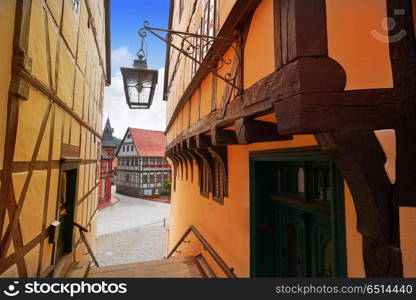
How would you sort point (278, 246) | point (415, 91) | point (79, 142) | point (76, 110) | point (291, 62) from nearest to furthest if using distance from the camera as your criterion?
1. point (415, 91)
2. point (291, 62)
3. point (278, 246)
4. point (76, 110)
5. point (79, 142)

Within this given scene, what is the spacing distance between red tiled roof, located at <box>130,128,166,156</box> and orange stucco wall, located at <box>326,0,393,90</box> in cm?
2667

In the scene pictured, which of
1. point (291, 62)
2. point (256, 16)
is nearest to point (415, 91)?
point (291, 62)

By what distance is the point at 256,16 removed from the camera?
2010 mm

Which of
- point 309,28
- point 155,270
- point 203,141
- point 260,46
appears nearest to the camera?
point 309,28

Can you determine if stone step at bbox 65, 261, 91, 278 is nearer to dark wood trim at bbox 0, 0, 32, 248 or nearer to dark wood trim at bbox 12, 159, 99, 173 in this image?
dark wood trim at bbox 12, 159, 99, 173

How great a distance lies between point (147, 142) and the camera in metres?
27.8

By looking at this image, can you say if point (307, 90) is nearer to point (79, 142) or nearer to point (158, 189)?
point (79, 142)

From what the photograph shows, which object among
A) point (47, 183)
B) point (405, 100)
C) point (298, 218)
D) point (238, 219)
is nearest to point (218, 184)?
point (238, 219)

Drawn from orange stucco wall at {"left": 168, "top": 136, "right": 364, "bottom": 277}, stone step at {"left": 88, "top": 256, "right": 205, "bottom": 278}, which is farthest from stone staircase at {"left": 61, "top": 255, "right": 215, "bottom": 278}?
orange stucco wall at {"left": 168, "top": 136, "right": 364, "bottom": 277}

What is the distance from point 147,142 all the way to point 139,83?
2374 cm

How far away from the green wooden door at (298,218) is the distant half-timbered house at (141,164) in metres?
25.2

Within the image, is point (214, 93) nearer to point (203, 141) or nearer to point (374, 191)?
point (203, 141)

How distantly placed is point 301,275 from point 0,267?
114 inches

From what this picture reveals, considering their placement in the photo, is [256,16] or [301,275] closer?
[256,16]
